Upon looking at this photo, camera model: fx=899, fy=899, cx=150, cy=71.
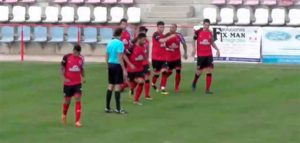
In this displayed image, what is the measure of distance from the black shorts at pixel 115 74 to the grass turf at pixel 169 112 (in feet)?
2.68

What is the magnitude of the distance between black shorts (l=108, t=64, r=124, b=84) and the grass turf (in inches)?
32.1

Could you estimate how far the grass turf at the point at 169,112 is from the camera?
58.2 feet

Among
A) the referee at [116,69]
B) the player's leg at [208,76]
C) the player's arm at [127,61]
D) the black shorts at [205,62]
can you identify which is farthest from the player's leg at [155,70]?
the referee at [116,69]

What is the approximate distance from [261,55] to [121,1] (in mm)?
→ 9916

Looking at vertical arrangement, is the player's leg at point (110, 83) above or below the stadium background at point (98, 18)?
below

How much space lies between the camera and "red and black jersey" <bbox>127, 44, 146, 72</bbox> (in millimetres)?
23031

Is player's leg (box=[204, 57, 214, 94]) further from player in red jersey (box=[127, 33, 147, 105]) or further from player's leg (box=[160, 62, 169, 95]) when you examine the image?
player in red jersey (box=[127, 33, 147, 105])

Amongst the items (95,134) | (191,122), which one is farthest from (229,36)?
(95,134)

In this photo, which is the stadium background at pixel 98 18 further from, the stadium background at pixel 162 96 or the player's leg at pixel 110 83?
the player's leg at pixel 110 83

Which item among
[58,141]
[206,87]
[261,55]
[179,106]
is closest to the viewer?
[58,141]

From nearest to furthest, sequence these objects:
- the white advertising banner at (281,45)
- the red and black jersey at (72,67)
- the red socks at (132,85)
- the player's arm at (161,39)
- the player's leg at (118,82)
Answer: the red and black jersey at (72,67), the player's leg at (118,82), the red socks at (132,85), the player's arm at (161,39), the white advertising banner at (281,45)

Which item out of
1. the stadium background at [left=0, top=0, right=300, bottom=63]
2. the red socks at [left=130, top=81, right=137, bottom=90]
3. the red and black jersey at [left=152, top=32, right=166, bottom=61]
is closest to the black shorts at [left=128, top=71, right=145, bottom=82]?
the red socks at [left=130, top=81, right=137, bottom=90]

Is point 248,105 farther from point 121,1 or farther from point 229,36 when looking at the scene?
point 121,1

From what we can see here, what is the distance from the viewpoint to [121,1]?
41.4m
